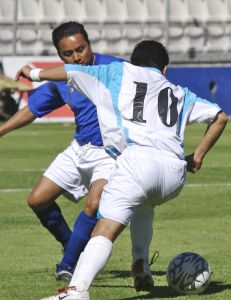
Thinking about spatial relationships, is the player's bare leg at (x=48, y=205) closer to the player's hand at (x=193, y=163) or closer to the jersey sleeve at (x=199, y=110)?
the player's hand at (x=193, y=163)

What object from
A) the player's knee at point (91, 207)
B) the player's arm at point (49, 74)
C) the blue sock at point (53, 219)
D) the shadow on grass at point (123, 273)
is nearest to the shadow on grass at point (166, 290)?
the shadow on grass at point (123, 273)

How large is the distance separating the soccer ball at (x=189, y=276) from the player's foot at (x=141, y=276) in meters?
0.18

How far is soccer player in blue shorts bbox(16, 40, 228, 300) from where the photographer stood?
6039mm

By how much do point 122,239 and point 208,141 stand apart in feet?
12.5

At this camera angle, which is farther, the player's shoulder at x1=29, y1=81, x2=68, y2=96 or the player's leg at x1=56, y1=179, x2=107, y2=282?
the player's shoulder at x1=29, y1=81, x2=68, y2=96

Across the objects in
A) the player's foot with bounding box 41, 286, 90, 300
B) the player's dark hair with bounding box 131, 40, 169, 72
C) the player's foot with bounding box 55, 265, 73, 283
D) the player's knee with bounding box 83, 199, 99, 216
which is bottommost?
the player's foot with bounding box 55, 265, 73, 283

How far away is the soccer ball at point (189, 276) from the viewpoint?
22.3 feet

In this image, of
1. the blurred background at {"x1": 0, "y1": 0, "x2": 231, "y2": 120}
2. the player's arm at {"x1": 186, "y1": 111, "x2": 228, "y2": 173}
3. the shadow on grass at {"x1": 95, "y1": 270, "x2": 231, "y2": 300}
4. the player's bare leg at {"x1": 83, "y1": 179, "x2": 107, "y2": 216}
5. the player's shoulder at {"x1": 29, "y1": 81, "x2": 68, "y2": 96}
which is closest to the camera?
the player's arm at {"x1": 186, "y1": 111, "x2": 228, "y2": 173}

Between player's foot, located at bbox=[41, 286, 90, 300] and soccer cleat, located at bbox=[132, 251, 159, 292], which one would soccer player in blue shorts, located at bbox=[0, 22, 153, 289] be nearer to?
soccer cleat, located at bbox=[132, 251, 159, 292]

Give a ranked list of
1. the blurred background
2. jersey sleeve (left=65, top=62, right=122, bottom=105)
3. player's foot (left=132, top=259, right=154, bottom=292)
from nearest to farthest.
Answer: jersey sleeve (left=65, top=62, right=122, bottom=105) < player's foot (left=132, top=259, right=154, bottom=292) < the blurred background

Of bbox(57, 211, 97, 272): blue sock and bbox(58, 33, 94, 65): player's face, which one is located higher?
bbox(58, 33, 94, 65): player's face

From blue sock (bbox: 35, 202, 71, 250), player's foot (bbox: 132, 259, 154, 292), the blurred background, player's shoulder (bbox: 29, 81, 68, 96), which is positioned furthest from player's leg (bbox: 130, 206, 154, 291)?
the blurred background

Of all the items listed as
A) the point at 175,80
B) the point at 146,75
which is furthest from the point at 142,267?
the point at 175,80

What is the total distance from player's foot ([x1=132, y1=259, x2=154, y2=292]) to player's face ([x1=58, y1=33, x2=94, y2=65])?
1.56 m
